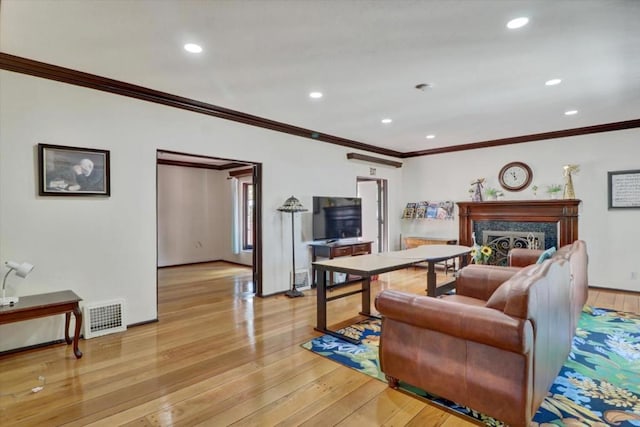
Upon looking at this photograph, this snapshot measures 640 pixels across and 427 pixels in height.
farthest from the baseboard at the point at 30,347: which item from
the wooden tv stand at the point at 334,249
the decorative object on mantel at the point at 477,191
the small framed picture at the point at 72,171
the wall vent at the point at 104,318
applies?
the decorative object on mantel at the point at 477,191

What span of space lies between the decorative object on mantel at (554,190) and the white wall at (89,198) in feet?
16.6

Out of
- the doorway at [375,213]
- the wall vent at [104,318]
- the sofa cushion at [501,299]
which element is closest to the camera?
the sofa cushion at [501,299]

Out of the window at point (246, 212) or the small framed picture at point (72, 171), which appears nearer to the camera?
the small framed picture at point (72, 171)

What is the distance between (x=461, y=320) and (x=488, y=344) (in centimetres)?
18

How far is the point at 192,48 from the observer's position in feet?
8.82

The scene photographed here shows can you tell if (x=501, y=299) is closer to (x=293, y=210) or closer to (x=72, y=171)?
(x=293, y=210)

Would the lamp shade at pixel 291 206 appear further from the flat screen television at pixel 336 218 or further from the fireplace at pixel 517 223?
the fireplace at pixel 517 223

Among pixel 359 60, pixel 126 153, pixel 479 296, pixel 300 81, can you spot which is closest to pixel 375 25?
pixel 359 60

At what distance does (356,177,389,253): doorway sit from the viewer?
728cm

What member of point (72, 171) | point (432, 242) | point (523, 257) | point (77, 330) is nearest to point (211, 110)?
point (72, 171)

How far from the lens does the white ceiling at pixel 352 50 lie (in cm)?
219

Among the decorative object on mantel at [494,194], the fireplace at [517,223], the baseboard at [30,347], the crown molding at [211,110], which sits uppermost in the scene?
the crown molding at [211,110]

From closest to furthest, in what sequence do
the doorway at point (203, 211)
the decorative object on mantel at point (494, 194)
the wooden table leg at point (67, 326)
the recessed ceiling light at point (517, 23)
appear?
the recessed ceiling light at point (517, 23)
the wooden table leg at point (67, 326)
the decorative object on mantel at point (494, 194)
the doorway at point (203, 211)

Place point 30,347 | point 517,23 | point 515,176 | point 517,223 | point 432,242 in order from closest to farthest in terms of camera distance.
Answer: point 517,23
point 30,347
point 517,223
point 515,176
point 432,242
